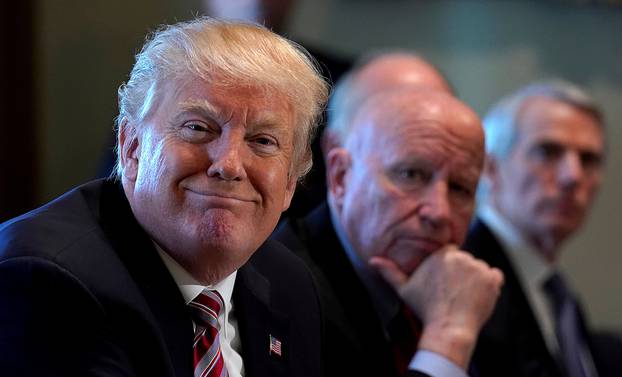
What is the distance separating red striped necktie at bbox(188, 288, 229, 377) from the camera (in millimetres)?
1525

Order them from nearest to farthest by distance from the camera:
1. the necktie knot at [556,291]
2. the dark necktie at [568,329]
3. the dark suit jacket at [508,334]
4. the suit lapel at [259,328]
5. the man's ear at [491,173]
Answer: the suit lapel at [259,328], the dark suit jacket at [508,334], the dark necktie at [568,329], the necktie knot at [556,291], the man's ear at [491,173]

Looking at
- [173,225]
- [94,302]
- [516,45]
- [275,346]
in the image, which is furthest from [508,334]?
[516,45]

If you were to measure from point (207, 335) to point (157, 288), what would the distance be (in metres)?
0.12

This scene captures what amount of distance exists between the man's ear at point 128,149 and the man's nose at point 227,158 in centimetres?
14

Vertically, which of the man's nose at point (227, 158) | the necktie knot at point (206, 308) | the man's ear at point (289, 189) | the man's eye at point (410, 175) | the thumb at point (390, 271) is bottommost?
the thumb at point (390, 271)

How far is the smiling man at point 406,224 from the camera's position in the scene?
86.6 inches

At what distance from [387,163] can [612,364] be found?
1208mm

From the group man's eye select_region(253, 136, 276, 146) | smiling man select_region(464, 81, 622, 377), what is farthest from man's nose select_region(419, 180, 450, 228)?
smiling man select_region(464, 81, 622, 377)

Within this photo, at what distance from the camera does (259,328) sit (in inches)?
65.4

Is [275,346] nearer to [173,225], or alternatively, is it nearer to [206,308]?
[206,308]

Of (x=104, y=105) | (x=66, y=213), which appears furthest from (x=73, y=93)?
(x=66, y=213)

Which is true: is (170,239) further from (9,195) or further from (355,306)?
(9,195)

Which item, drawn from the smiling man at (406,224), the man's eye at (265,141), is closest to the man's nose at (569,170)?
the smiling man at (406,224)

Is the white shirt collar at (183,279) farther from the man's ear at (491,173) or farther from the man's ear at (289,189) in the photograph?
the man's ear at (491,173)
